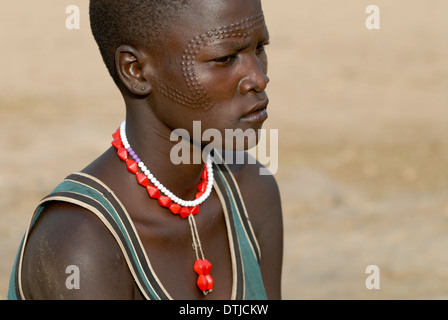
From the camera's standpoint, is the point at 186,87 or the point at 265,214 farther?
the point at 265,214

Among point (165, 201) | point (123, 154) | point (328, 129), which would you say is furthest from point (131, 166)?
point (328, 129)

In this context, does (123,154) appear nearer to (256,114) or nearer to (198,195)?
(198,195)

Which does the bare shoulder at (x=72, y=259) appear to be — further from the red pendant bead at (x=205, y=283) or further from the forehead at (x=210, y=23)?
the forehead at (x=210, y=23)

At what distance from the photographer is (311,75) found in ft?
45.3

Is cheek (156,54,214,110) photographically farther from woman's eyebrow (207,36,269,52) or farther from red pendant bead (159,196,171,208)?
red pendant bead (159,196,171,208)

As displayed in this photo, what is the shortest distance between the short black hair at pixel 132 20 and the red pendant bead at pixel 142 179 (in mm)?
431

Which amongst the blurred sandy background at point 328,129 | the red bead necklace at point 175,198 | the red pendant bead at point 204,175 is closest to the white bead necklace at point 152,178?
the red bead necklace at point 175,198

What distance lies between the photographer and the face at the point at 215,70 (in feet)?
9.23

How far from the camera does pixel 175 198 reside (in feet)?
9.98

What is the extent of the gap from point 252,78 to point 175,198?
557 mm

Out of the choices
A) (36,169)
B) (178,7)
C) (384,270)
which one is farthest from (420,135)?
(178,7)

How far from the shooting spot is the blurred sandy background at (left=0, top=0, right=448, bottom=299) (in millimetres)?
7211

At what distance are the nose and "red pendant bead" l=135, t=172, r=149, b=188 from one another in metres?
0.49

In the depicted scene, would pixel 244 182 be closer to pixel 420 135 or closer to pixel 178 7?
pixel 178 7
